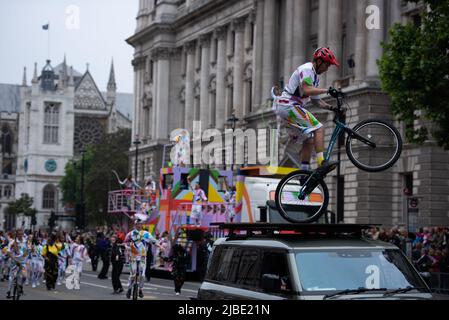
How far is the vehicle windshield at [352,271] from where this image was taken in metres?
10.2

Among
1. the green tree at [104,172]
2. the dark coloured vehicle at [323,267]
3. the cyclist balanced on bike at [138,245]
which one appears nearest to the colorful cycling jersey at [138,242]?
the cyclist balanced on bike at [138,245]

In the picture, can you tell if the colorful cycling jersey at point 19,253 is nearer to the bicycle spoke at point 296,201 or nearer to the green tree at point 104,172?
the bicycle spoke at point 296,201

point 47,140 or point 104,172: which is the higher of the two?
point 47,140

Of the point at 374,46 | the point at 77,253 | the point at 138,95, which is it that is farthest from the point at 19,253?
the point at 138,95

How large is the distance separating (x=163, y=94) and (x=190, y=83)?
4087 mm

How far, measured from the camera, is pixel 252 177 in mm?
32062

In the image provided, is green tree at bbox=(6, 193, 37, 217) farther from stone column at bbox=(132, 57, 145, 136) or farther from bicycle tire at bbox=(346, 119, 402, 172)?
bicycle tire at bbox=(346, 119, 402, 172)

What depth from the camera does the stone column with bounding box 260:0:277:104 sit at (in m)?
63.4

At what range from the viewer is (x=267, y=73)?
209 feet

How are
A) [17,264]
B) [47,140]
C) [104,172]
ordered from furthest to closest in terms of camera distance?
[47,140], [104,172], [17,264]

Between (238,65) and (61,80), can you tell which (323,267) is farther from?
(61,80)

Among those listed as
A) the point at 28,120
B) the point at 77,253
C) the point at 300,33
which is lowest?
the point at 77,253

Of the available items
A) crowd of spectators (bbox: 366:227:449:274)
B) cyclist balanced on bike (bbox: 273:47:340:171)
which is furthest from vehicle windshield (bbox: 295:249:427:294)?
crowd of spectators (bbox: 366:227:449:274)

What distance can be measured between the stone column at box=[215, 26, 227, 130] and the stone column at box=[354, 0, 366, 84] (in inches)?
869
